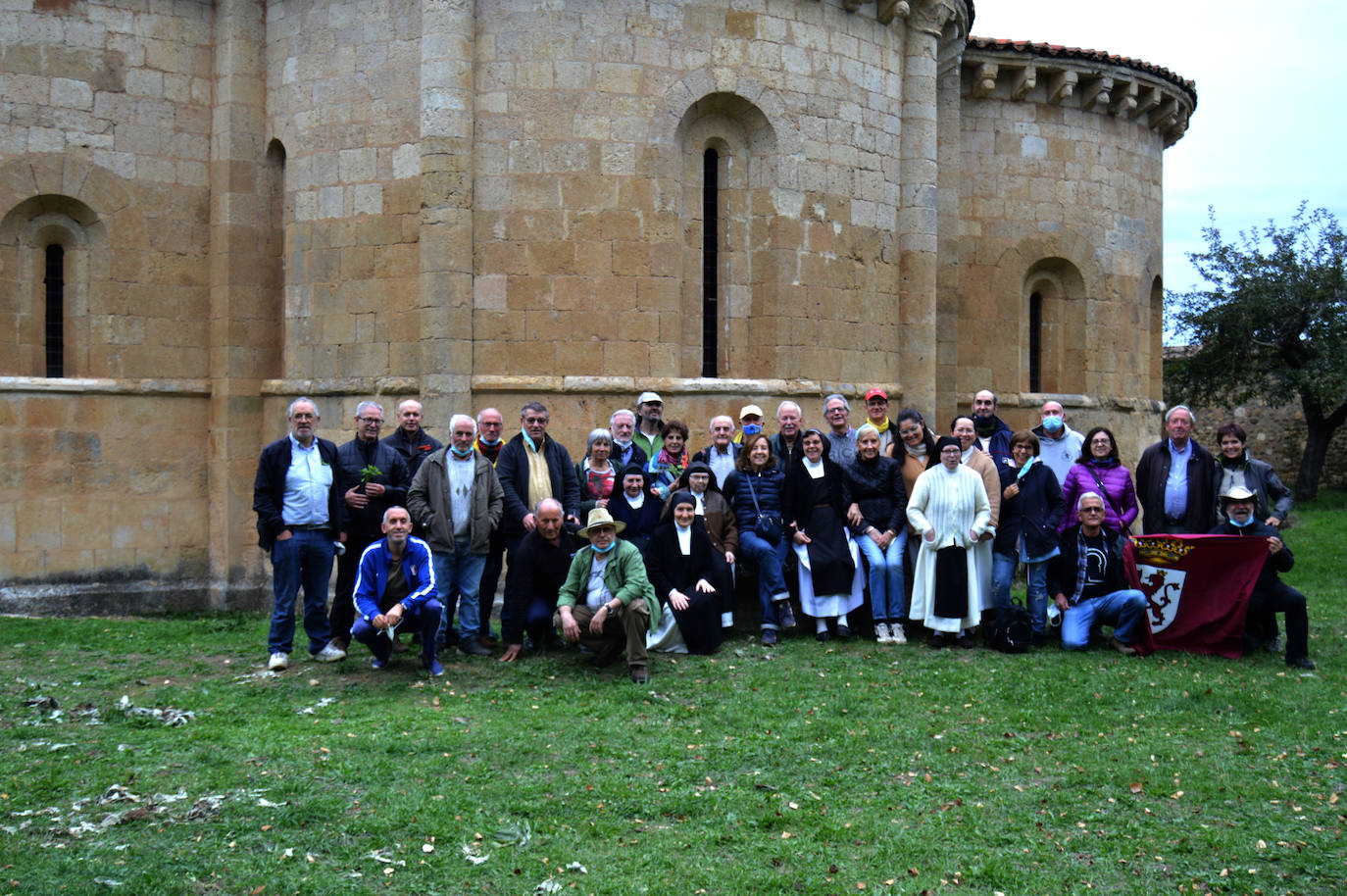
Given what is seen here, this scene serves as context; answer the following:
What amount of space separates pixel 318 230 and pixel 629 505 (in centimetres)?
535

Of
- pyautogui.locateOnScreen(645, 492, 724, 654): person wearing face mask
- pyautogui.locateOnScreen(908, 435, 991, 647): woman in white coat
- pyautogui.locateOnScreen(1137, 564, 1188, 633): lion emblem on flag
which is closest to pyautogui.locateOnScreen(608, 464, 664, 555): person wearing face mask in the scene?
pyautogui.locateOnScreen(645, 492, 724, 654): person wearing face mask

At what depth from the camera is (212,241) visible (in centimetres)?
1325

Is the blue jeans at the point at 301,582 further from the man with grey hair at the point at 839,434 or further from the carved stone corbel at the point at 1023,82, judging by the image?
the carved stone corbel at the point at 1023,82

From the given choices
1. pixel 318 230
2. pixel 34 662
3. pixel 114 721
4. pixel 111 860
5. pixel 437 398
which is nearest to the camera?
pixel 111 860

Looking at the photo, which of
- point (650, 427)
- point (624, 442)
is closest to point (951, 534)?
point (650, 427)

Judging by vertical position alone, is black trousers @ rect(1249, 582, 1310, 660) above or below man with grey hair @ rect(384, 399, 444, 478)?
below

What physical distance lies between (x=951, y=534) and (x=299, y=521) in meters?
5.32

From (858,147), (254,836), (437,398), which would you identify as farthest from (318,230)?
(254,836)

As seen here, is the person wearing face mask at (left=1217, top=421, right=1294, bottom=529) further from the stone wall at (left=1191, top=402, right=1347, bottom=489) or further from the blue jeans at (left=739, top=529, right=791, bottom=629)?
the stone wall at (left=1191, top=402, right=1347, bottom=489)

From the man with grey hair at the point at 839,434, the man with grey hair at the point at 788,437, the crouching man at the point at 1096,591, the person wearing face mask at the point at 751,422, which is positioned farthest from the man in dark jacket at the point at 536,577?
Result: the crouching man at the point at 1096,591

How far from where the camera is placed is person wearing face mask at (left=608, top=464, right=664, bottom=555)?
375 inches

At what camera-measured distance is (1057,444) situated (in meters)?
10.8

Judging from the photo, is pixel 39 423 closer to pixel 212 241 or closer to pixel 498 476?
pixel 212 241

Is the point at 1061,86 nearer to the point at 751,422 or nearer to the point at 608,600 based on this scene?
the point at 751,422
